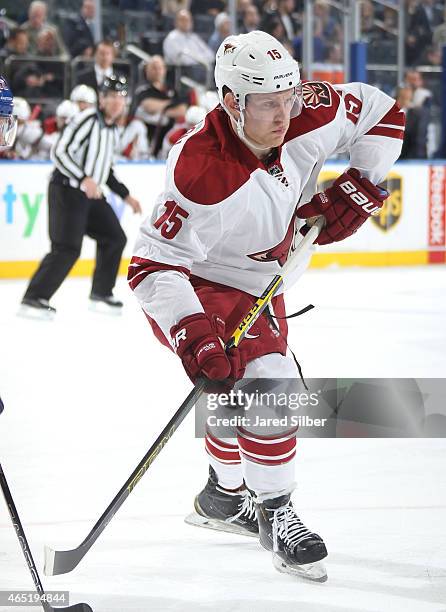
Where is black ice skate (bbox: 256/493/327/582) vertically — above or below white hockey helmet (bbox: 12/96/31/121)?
below

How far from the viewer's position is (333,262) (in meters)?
8.91

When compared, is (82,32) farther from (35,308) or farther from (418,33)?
(35,308)

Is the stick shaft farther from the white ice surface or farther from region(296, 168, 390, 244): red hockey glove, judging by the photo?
region(296, 168, 390, 244): red hockey glove

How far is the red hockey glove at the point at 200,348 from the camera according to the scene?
7.44ft

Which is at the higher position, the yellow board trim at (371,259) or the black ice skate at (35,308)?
the black ice skate at (35,308)

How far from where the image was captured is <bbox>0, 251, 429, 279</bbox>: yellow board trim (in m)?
8.21

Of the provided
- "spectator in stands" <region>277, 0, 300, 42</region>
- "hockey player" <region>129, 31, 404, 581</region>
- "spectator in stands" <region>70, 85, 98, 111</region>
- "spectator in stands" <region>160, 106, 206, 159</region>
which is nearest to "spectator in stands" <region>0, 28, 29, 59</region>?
"spectator in stands" <region>160, 106, 206, 159</region>

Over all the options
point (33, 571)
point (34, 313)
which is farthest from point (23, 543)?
point (34, 313)

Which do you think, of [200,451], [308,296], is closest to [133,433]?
[200,451]

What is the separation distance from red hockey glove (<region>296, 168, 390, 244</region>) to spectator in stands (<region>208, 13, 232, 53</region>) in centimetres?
768

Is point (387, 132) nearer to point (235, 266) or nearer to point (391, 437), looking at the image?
point (235, 266)

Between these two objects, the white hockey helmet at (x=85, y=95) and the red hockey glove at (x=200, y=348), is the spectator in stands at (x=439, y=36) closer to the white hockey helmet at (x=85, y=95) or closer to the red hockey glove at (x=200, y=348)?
the white hockey helmet at (x=85, y=95)

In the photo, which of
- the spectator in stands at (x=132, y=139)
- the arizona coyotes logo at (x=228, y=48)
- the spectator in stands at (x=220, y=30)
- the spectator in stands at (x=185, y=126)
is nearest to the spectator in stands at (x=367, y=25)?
the spectator in stands at (x=220, y=30)

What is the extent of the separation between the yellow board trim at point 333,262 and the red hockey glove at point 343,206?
5677mm
